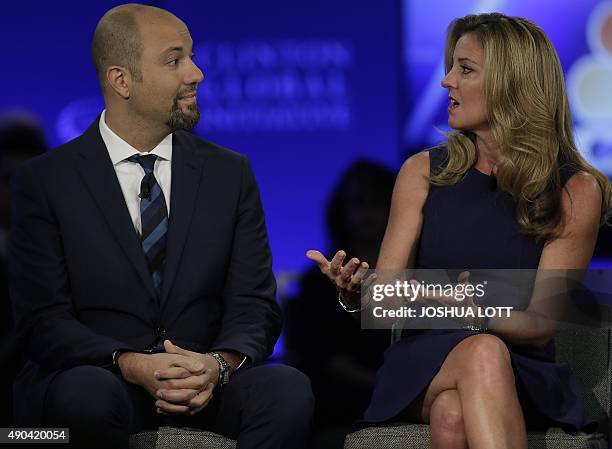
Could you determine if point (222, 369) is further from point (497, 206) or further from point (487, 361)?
point (497, 206)

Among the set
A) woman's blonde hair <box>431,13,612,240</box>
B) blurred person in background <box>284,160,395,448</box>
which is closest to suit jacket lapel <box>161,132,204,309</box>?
woman's blonde hair <box>431,13,612,240</box>

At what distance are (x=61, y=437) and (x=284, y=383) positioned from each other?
1.83ft

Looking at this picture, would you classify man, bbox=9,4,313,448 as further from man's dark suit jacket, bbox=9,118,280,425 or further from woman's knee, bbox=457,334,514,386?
woman's knee, bbox=457,334,514,386

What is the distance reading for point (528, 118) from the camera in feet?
10.0

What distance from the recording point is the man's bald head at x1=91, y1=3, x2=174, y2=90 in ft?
10.2

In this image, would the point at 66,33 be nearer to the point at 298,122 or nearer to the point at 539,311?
the point at 298,122

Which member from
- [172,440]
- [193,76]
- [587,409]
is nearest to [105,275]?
[172,440]

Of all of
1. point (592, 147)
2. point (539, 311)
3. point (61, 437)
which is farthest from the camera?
point (592, 147)

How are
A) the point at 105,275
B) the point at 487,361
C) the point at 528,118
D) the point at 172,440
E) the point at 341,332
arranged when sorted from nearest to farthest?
the point at 487,361 < the point at 172,440 < the point at 105,275 < the point at 528,118 < the point at 341,332

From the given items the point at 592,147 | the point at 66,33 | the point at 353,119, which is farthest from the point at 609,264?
the point at 66,33

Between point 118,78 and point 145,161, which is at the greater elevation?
point 118,78

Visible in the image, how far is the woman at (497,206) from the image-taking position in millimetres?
2881

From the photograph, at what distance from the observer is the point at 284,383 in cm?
283

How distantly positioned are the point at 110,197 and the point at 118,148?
0.52 ft
